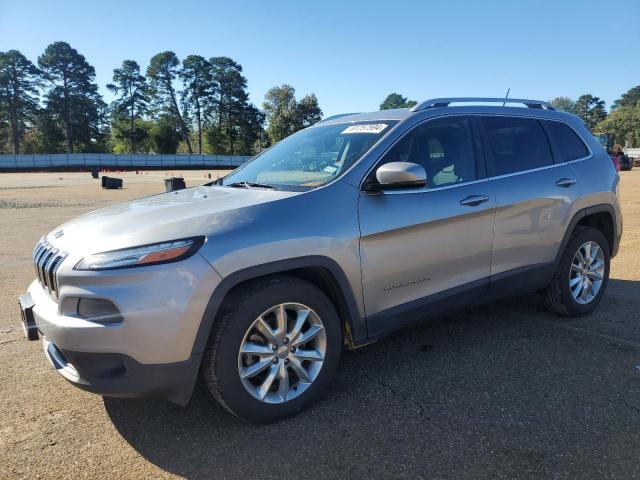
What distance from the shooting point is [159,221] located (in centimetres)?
271

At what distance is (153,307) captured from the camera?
2.39 m

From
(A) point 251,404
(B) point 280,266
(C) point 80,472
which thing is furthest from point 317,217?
(C) point 80,472

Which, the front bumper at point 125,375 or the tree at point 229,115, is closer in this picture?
the front bumper at point 125,375

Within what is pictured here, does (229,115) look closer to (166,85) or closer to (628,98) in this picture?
(166,85)

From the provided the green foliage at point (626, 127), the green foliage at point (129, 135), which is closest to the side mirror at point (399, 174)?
the green foliage at point (129, 135)

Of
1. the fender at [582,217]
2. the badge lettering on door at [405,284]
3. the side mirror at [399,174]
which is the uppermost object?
the side mirror at [399,174]

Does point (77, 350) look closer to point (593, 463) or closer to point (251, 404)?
point (251, 404)

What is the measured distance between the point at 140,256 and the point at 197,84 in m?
98.2

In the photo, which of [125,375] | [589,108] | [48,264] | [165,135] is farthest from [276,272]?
[589,108]

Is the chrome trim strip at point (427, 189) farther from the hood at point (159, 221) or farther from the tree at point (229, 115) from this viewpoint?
the tree at point (229, 115)

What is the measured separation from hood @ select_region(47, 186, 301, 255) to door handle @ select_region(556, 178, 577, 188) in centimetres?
248

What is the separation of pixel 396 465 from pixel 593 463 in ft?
3.15

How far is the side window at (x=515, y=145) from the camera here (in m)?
3.91

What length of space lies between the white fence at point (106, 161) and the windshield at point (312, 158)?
58755mm
